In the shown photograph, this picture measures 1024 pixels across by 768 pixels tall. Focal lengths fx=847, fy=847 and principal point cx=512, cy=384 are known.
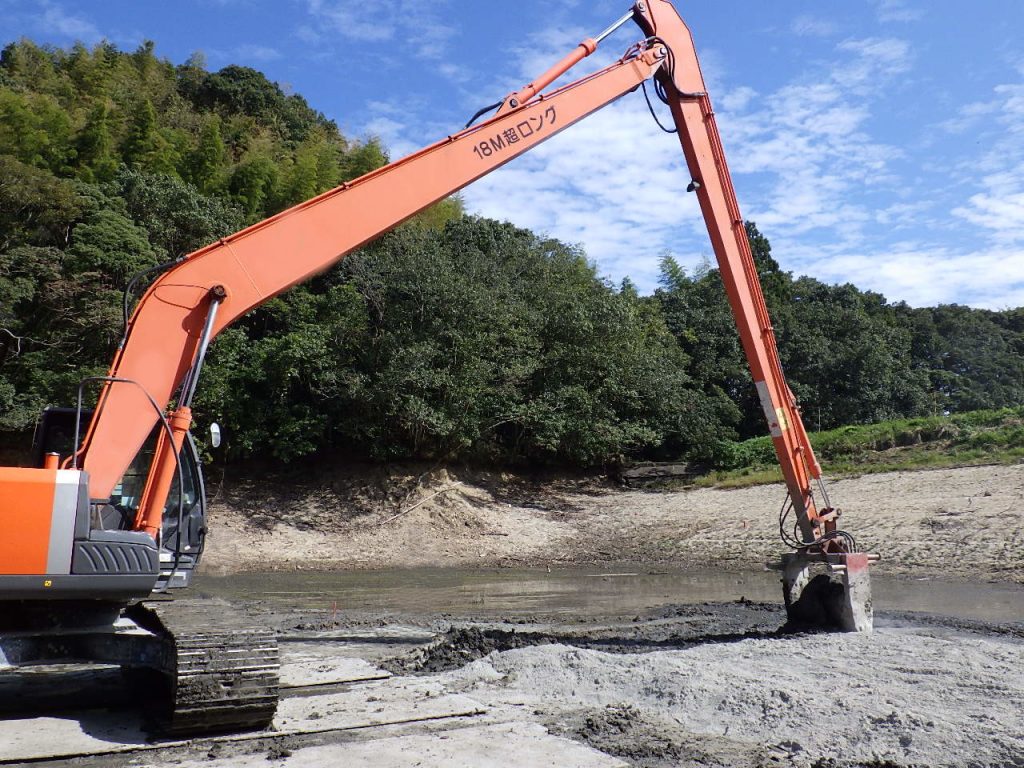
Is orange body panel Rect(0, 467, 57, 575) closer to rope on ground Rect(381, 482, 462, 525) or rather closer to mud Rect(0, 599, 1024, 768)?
mud Rect(0, 599, 1024, 768)

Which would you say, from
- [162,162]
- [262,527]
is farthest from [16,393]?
[162,162]

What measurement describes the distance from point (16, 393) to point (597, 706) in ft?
67.5

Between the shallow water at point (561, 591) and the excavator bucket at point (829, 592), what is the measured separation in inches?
115

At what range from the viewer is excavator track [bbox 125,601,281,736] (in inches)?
192

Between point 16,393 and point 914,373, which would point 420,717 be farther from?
point 914,373

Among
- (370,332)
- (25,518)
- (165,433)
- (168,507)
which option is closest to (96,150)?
(370,332)

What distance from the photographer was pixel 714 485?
1037 inches

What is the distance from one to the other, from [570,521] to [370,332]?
8354mm

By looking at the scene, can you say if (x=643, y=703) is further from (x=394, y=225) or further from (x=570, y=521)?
(x=570, y=521)

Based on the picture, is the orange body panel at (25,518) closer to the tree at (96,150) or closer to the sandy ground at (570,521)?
the sandy ground at (570,521)

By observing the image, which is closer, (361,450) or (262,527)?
(262,527)

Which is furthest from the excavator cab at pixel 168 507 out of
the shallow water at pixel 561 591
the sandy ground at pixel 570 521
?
the sandy ground at pixel 570 521

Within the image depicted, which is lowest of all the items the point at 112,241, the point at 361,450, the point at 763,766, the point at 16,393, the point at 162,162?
the point at 763,766

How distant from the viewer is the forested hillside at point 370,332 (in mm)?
23094
